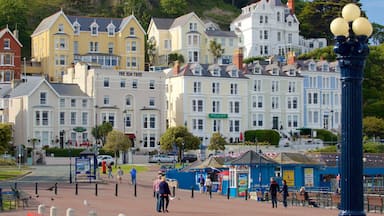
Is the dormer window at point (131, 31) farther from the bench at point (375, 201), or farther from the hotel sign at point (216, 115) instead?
the bench at point (375, 201)

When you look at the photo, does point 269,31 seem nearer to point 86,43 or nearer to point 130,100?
point 86,43

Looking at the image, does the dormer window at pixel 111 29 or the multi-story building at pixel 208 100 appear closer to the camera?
the multi-story building at pixel 208 100

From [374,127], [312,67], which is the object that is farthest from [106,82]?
[374,127]

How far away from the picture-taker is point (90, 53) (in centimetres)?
10731

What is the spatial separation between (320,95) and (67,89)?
33879 mm

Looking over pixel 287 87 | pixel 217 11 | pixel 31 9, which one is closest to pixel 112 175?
pixel 287 87

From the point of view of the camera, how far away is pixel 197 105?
96.6 m

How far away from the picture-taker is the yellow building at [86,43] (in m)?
107

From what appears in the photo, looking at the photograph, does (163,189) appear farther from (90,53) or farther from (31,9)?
(31,9)

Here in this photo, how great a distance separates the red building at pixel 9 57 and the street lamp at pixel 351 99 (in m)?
93.5

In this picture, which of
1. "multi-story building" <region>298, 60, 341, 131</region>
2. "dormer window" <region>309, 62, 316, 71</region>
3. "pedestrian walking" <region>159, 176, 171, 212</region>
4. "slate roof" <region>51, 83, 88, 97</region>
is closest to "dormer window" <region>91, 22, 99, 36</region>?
"slate roof" <region>51, 83, 88, 97</region>

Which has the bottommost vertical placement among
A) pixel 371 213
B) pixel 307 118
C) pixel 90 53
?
pixel 371 213

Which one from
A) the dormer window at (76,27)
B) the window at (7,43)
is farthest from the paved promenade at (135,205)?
the dormer window at (76,27)

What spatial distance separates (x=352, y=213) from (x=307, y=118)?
90.8 m
